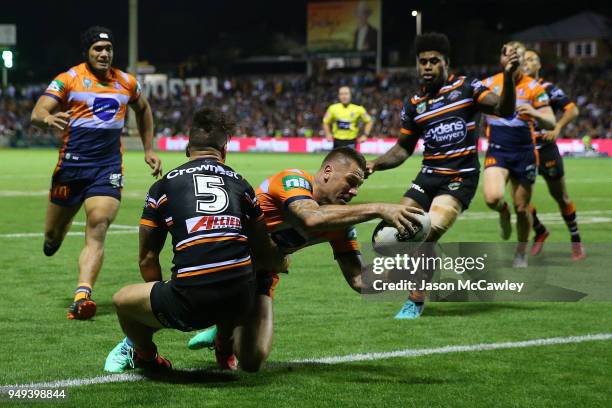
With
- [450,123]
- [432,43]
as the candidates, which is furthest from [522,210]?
[432,43]

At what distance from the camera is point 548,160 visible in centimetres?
1300

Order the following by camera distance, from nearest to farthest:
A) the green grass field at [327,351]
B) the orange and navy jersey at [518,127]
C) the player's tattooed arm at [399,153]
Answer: the green grass field at [327,351], the player's tattooed arm at [399,153], the orange and navy jersey at [518,127]

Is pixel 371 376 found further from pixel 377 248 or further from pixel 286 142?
pixel 286 142

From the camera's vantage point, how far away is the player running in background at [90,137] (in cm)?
941

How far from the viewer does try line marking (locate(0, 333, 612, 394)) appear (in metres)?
6.24

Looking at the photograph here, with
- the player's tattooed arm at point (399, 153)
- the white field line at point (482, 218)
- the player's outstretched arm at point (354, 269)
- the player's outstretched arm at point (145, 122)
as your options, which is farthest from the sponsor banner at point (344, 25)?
the player's outstretched arm at point (354, 269)

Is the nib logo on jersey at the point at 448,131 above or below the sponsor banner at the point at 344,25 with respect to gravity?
below

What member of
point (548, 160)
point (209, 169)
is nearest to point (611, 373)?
point (209, 169)

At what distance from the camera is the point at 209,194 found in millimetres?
5801

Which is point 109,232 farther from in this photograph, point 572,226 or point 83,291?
point 83,291

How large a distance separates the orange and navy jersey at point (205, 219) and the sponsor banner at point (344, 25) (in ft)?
263

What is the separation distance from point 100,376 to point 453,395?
205 centimetres

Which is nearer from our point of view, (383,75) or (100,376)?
(100,376)

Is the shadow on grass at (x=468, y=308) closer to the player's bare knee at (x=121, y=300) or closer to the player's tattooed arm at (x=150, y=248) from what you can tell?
the player's tattooed arm at (x=150, y=248)
